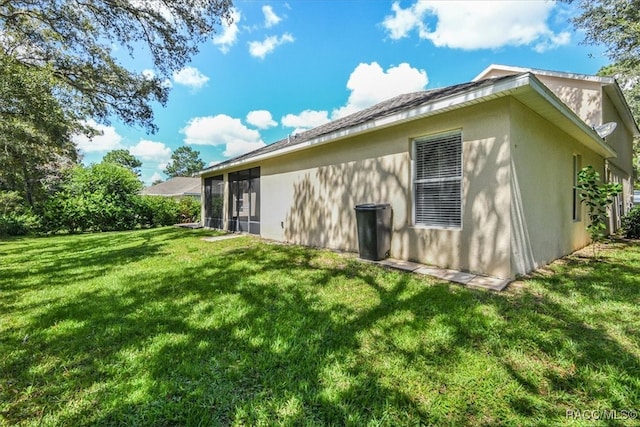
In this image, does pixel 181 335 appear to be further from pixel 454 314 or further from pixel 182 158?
pixel 182 158

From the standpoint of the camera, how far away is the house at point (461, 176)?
422 cm

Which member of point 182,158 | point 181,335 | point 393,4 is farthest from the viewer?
point 182,158

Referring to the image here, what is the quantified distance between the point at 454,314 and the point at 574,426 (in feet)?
4.78

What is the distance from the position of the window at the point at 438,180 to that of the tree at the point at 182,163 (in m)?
62.1

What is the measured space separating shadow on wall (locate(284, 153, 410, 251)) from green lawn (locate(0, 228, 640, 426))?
1891 millimetres

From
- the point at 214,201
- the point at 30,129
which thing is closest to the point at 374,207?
the point at 214,201

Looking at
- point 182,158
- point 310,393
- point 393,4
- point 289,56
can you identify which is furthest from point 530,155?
point 182,158

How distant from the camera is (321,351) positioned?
2520mm

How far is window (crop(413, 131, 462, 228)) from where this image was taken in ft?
15.8

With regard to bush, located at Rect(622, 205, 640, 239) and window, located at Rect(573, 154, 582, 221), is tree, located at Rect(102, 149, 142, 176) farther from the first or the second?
bush, located at Rect(622, 205, 640, 239)

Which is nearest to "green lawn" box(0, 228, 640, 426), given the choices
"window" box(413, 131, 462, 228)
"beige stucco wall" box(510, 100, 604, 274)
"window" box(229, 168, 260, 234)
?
"beige stucco wall" box(510, 100, 604, 274)

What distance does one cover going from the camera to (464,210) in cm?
461

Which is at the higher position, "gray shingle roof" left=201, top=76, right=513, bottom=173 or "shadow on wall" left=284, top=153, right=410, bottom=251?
"gray shingle roof" left=201, top=76, right=513, bottom=173

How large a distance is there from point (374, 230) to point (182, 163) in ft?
210
